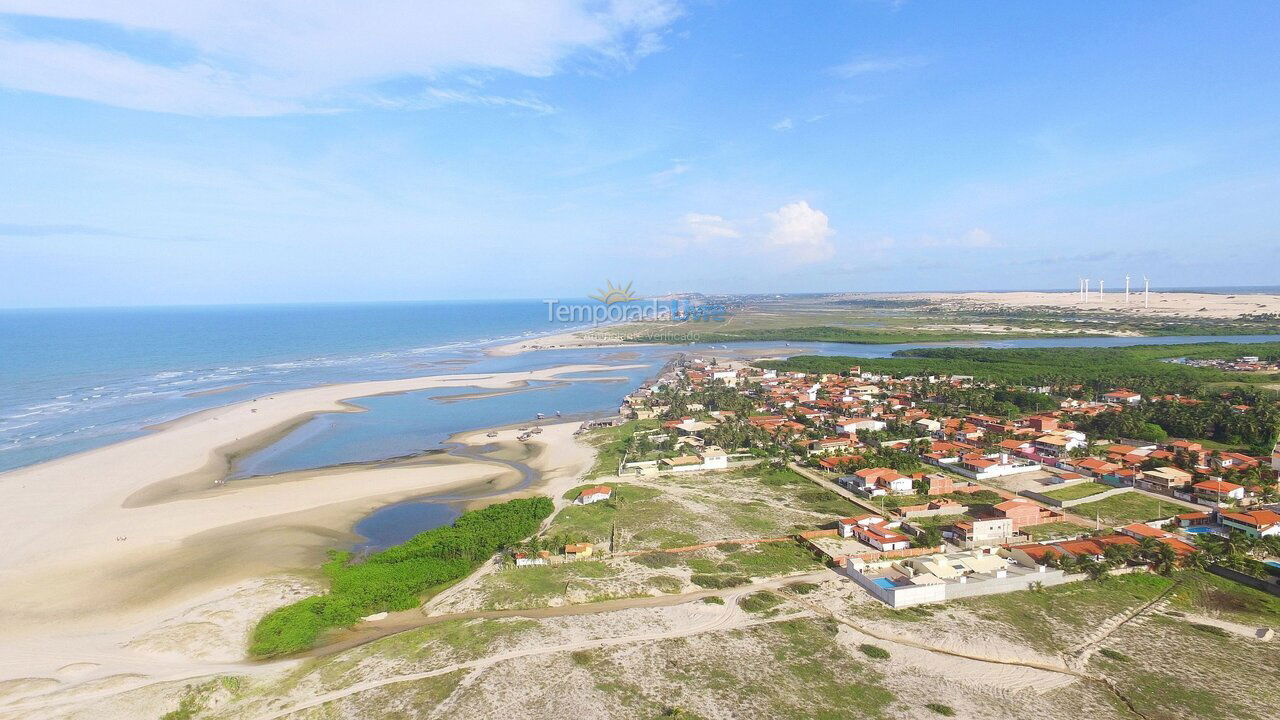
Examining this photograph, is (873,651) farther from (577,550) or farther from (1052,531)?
(1052,531)

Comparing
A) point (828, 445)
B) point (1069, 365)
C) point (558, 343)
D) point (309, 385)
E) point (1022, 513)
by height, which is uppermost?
point (558, 343)

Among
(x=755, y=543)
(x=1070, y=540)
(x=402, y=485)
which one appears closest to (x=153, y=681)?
(x=402, y=485)

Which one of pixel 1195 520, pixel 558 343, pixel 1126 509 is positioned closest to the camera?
pixel 1195 520

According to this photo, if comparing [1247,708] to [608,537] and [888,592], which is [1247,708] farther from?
[608,537]

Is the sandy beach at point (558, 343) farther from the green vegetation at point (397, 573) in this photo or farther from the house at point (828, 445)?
the green vegetation at point (397, 573)

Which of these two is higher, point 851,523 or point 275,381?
point 275,381

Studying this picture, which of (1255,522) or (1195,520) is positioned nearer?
(1255,522)

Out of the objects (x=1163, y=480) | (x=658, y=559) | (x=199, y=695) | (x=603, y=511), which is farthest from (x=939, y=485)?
(x=199, y=695)

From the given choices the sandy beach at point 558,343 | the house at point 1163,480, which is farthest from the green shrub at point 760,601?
the sandy beach at point 558,343
